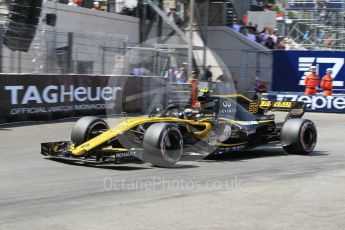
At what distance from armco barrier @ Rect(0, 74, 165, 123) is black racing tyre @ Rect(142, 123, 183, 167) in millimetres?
5852

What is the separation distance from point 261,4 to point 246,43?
689 centimetres

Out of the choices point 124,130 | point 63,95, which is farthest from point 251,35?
point 124,130

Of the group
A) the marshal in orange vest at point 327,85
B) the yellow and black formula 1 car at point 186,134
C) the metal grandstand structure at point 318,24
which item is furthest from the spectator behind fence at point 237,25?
the yellow and black formula 1 car at point 186,134

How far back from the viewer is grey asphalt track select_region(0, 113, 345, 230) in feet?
19.3

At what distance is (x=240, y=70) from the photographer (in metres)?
27.7

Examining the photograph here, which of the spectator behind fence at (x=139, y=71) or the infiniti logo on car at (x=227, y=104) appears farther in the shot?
the spectator behind fence at (x=139, y=71)

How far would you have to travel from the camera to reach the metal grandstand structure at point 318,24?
29328 millimetres

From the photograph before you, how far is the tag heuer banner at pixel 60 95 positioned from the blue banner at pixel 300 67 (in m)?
9.10

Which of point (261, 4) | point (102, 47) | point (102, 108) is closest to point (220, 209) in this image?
point (102, 108)

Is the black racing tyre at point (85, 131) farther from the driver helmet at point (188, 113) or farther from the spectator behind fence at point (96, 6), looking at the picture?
the spectator behind fence at point (96, 6)

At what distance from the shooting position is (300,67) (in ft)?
85.4

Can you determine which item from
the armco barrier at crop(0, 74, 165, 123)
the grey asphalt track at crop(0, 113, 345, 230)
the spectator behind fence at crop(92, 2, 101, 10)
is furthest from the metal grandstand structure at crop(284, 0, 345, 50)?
the grey asphalt track at crop(0, 113, 345, 230)

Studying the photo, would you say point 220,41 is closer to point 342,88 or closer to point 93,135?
point 342,88

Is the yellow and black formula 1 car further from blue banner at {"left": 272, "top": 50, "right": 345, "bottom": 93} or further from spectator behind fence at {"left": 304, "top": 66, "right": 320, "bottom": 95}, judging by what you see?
blue banner at {"left": 272, "top": 50, "right": 345, "bottom": 93}
